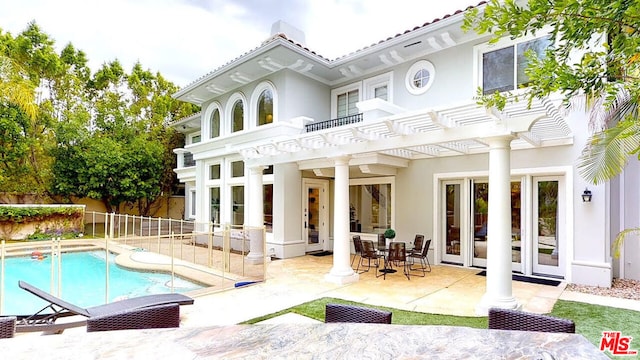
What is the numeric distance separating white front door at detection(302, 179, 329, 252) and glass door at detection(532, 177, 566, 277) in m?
7.22

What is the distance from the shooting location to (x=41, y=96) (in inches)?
888

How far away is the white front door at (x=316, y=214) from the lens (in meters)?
13.6

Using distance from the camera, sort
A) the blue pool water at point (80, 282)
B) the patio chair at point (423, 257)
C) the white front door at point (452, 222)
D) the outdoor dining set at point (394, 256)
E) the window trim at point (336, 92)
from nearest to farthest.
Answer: the blue pool water at point (80, 282) < the outdoor dining set at point (394, 256) < the patio chair at point (423, 257) < the white front door at point (452, 222) < the window trim at point (336, 92)

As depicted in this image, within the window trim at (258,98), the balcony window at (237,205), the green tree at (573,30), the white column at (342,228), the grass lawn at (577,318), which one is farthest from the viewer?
the balcony window at (237,205)

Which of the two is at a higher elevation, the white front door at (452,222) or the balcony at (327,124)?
the balcony at (327,124)

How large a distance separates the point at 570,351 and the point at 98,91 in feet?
102

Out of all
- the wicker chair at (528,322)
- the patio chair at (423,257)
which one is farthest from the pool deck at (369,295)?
the wicker chair at (528,322)

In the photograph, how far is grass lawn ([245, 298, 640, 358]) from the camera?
19.1 feet

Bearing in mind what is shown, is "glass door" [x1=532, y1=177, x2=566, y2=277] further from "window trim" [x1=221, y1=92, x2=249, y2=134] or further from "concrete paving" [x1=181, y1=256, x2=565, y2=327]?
"window trim" [x1=221, y1=92, x2=249, y2=134]

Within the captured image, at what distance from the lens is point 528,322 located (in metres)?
3.54

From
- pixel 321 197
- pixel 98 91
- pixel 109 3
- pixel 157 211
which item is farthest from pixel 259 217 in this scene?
pixel 98 91

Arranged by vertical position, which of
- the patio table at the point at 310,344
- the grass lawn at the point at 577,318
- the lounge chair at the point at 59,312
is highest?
the patio table at the point at 310,344

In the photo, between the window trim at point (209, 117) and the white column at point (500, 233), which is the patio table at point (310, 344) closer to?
the white column at point (500, 233)

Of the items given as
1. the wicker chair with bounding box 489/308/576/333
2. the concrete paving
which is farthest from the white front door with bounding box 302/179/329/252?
the wicker chair with bounding box 489/308/576/333
